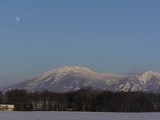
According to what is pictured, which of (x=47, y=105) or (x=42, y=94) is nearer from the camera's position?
(x=47, y=105)

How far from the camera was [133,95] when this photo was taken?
123 metres

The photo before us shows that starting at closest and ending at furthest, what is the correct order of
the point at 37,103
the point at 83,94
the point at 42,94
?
1. the point at 83,94
2. the point at 37,103
3. the point at 42,94

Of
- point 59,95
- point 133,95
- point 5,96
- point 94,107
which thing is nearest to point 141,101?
point 133,95

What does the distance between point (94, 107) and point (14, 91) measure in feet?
98.5

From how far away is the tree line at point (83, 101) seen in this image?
109 meters

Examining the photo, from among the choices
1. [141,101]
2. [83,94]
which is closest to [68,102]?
[83,94]

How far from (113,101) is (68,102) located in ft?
44.5

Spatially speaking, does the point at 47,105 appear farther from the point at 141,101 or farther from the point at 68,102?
the point at 141,101

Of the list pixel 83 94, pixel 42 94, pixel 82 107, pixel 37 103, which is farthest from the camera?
pixel 42 94

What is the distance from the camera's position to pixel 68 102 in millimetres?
119062

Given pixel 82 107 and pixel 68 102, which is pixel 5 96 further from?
pixel 82 107

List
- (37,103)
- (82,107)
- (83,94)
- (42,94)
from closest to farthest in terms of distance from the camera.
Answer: (82,107) < (83,94) < (37,103) < (42,94)

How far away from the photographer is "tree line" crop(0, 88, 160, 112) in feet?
358

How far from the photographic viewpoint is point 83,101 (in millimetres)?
109062
